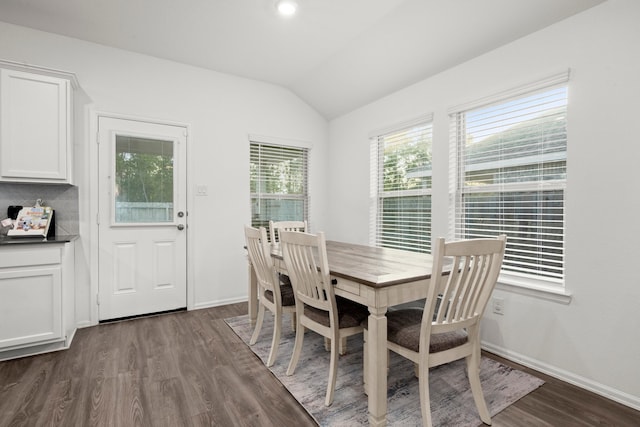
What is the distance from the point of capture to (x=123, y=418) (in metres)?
1.71

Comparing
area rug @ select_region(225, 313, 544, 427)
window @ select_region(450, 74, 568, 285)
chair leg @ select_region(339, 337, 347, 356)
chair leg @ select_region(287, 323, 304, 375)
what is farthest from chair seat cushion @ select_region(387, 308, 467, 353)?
window @ select_region(450, 74, 568, 285)

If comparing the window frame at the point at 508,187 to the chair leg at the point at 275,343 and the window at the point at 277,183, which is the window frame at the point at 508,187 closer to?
the chair leg at the point at 275,343

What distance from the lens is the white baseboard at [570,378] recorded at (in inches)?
72.1

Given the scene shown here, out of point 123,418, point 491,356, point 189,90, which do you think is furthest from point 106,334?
point 491,356

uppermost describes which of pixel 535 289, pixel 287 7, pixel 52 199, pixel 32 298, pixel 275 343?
pixel 287 7

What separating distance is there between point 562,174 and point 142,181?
12.0ft

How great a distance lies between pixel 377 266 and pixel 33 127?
114 inches

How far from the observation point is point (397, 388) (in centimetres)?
198

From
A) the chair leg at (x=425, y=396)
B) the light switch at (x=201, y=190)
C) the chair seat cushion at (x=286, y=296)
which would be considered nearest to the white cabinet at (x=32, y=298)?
the light switch at (x=201, y=190)

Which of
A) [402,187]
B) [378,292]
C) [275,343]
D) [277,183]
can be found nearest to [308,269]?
[378,292]

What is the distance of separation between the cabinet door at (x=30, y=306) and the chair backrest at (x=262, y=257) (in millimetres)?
1480

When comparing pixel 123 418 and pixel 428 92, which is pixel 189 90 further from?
pixel 123 418

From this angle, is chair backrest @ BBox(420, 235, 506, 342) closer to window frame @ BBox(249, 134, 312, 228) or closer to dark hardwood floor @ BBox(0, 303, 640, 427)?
dark hardwood floor @ BBox(0, 303, 640, 427)

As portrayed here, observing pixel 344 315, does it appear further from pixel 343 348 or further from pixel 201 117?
pixel 201 117
